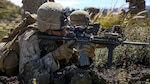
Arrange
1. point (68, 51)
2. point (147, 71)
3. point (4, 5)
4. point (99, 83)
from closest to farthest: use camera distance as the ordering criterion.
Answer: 1. point (68, 51)
2. point (99, 83)
3. point (147, 71)
4. point (4, 5)

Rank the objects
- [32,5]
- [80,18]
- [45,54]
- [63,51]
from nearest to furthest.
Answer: [63,51], [45,54], [80,18], [32,5]

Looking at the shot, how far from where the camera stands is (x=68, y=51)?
16.1ft

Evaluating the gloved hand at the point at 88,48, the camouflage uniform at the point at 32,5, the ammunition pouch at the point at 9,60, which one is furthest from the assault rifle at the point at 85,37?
the camouflage uniform at the point at 32,5

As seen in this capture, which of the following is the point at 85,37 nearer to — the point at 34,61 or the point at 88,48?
the point at 88,48

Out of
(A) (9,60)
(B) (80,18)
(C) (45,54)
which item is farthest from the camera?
(B) (80,18)

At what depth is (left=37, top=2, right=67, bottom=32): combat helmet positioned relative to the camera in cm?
500

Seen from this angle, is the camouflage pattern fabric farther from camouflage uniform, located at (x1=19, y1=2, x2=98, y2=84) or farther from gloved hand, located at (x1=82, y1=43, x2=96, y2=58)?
gloved hand, located at (x1=82, y1=43, x2=96, y2=58)

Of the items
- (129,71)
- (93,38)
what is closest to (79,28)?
(93,38)

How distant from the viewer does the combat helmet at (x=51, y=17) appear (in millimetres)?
4996

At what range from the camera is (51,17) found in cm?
499

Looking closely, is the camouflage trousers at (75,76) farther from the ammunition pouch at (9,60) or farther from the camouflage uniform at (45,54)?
the ammunition pouch at (9,60)

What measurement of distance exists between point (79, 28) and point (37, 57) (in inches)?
24.3

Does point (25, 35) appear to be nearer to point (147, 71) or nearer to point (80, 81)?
point (80, 81)

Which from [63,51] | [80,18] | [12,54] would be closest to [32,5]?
[80,18]
